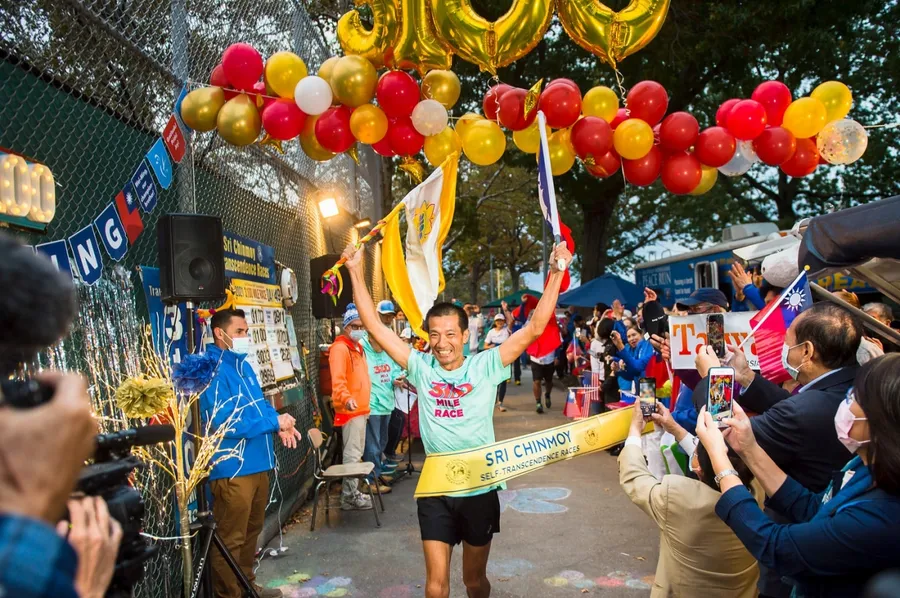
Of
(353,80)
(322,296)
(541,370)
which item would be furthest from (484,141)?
(541,370)

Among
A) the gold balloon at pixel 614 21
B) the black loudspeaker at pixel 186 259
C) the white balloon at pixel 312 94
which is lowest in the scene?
the black loudspeaker at pixel 186 259

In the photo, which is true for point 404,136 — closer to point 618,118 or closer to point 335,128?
point 335,128

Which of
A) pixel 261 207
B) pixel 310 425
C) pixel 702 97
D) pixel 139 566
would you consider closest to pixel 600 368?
pixel 310 425

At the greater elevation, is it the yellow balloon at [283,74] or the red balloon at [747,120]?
the yellow balloon at [283,74]

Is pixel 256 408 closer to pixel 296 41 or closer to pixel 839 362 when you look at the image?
pixel 839 362

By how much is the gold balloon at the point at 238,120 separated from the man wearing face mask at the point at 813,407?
12.4 ft

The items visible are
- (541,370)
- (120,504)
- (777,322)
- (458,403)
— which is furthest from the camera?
(541,370)

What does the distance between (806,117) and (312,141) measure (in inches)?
169

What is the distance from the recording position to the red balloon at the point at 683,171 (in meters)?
5.98

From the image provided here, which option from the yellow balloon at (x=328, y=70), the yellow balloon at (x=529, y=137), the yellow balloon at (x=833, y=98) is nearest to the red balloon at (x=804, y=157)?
the yellow balloon at (x=833, y=98)

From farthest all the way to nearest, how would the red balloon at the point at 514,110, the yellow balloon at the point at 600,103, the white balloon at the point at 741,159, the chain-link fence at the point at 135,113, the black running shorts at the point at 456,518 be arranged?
the white balloon at the point at 741,159, the yellow balloon at the point at 600,103, the red balloon at the point at 514,110, the black running shorts at the point at 456,518, the chain-link fence at the point at 135,113

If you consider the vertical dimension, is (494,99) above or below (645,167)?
above

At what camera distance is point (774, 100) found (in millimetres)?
5867

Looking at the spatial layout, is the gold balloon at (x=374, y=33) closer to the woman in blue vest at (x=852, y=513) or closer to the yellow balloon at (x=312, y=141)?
the yellow balloon at (x=312, y=141)
